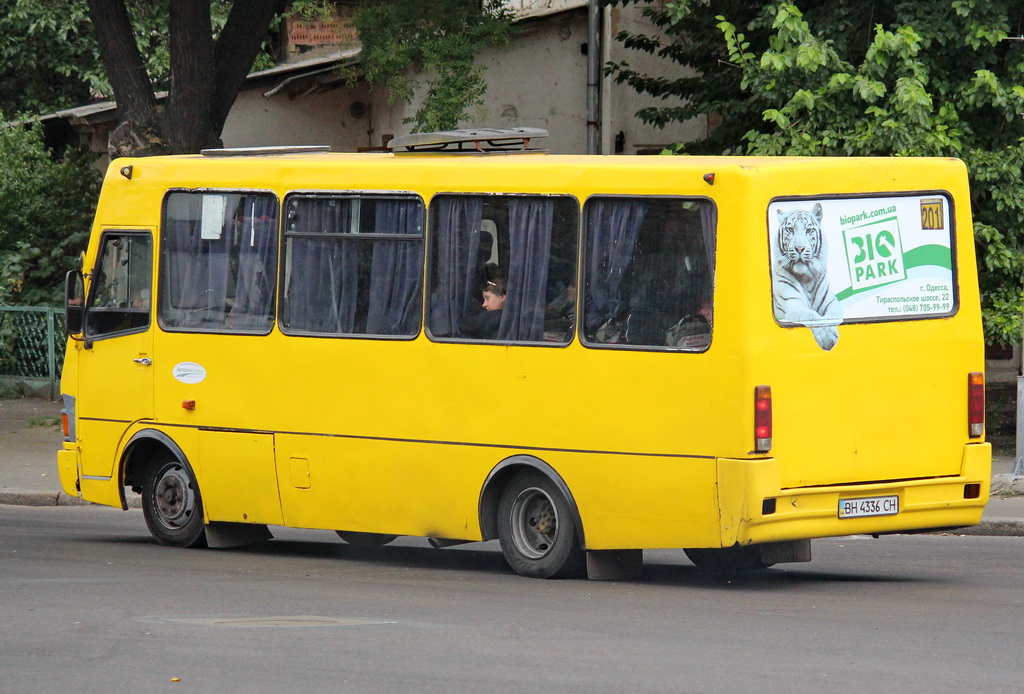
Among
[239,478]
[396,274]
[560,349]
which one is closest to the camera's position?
[560,349]

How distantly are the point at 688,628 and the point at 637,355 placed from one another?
181 centimetres

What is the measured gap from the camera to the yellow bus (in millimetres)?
9031

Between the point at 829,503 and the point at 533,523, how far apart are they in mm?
1830

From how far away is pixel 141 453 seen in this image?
11.9 meters

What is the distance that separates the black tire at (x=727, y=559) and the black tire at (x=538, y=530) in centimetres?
103

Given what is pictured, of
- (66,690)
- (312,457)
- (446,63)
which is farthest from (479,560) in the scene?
(446,63)

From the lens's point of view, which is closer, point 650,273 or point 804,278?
point 804,278

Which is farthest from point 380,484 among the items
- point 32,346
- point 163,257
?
point 32,346

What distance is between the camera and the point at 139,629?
8.13m

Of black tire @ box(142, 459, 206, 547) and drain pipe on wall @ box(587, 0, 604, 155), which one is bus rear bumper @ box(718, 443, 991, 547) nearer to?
black tire @ box(142, 459, 206, 547)

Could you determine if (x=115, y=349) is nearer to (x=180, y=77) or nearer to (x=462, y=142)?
(x=462, y=142)

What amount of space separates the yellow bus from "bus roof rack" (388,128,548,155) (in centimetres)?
2

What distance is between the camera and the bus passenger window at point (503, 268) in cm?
966

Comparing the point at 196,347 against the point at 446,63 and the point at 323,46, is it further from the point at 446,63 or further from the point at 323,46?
the point at 323,46
